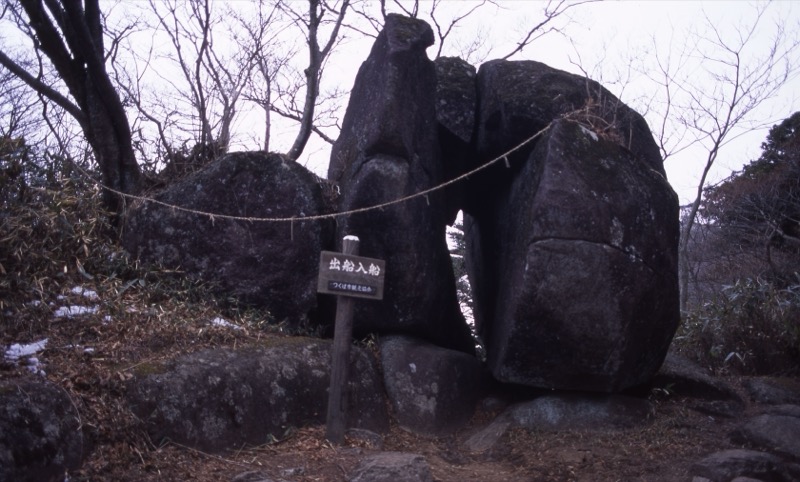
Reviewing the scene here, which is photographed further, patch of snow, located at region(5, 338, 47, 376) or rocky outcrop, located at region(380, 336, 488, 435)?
rocky outcrop, located at region(380, 336, 488, 435)

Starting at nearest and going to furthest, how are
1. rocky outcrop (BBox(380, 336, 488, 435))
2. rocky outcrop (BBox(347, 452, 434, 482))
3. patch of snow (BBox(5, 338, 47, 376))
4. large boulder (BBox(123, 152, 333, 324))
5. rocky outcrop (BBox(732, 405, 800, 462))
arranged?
rocky outcrop (BBox(347, 452, 434, 482)) < patch of snow (BBox(5, 338, 47, 376)) < rocky outcrop (BBox(732, 405, 800, 462)) < rocky outcrop (BBox(380, 336, 488, 435)) < large boulder (BBox(123, 152, 333, 324))

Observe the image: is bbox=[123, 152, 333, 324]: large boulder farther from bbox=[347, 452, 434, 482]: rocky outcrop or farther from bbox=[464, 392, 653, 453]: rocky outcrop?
bbox=[347, 452, 434, 482]: rocky outcrop

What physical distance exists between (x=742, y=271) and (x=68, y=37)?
12328 mm

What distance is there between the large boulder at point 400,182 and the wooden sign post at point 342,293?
1527 mm

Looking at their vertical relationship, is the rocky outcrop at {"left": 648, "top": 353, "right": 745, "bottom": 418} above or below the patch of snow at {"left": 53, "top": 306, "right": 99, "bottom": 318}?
below

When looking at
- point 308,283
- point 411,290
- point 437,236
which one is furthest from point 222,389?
point 437,236

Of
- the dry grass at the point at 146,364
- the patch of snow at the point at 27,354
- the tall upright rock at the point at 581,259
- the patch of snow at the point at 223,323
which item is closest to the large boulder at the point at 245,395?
the dry grass at the point at 146,364

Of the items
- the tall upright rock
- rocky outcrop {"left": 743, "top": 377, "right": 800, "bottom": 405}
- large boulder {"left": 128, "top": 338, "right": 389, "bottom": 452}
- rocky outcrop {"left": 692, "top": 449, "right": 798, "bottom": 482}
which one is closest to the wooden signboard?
large boulder {"left": 128, "top": 338, "right": 389, "bottom": 452}

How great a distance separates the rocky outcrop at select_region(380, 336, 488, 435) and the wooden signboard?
1.42m

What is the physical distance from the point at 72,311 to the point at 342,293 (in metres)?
2.49

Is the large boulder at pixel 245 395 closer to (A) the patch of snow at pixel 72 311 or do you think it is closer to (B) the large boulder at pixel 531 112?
(A) the patch of snow at pixel 72 311

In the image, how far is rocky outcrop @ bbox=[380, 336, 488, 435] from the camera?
24.3ft

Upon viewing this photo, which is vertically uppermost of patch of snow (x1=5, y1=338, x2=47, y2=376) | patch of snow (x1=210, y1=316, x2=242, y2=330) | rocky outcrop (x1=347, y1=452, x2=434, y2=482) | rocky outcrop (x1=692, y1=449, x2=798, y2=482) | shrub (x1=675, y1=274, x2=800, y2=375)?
shrub (x1=675, y1=274, x2=800, y2=375)

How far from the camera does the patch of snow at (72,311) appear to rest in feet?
21.2
